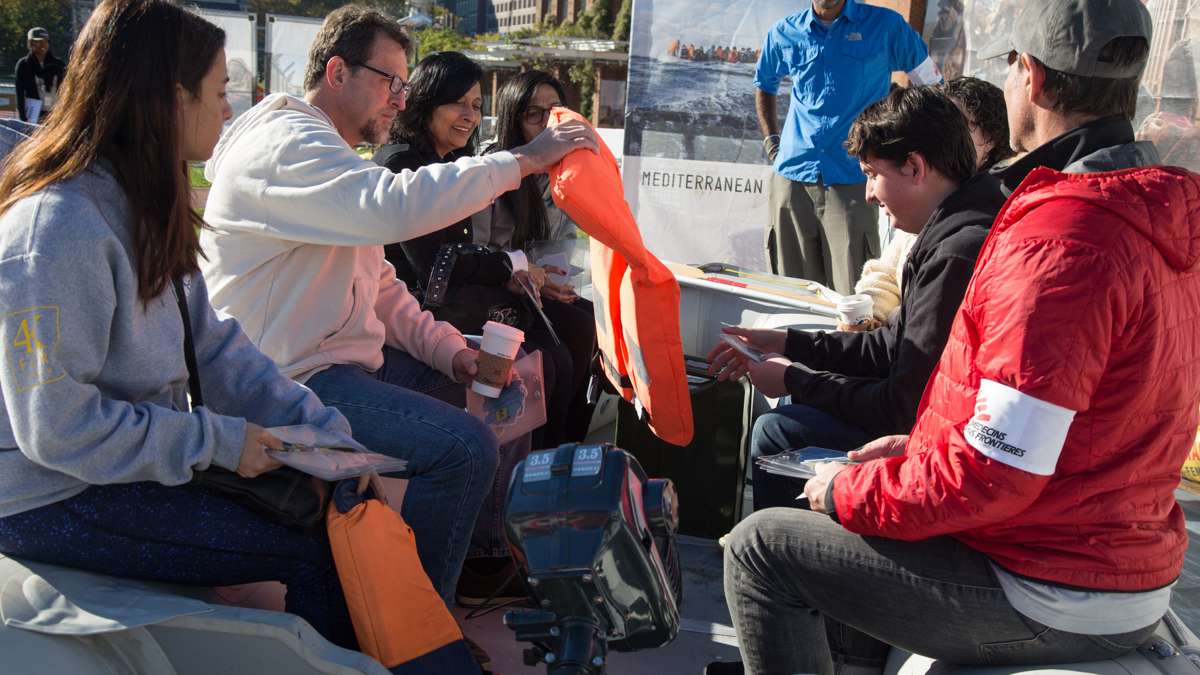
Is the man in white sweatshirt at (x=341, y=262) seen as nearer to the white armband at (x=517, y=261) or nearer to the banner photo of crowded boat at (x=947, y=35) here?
the white armband at (x=517, y=261)

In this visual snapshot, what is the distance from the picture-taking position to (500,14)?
127375 mm

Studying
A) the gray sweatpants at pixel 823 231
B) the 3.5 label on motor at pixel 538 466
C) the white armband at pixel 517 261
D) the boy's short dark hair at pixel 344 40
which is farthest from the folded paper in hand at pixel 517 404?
the gray sweatpants at pixel 823 231

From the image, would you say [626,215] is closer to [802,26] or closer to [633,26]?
[802,26]

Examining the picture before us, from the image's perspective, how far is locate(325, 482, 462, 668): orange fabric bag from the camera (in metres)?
2.00

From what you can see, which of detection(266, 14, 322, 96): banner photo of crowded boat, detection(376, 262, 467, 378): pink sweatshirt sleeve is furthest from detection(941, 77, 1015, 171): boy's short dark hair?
detection(266, 14, 322, 96): banner photo of crowded boat

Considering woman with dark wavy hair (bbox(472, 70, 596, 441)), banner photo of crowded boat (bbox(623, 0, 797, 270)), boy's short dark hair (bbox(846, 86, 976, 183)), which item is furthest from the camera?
banner photo of crowded boat (bbox(623, 0, 797, 270))

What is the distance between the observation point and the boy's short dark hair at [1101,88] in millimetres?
1960

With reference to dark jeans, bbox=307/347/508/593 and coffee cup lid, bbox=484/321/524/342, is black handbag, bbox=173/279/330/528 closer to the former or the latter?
dark jeans, bbox=307/347/508/593

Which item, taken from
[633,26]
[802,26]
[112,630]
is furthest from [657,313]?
[633,26]

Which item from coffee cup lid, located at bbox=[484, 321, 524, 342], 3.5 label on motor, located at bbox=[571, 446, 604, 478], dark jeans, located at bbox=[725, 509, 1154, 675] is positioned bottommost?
dark jeans, located at bbox=[725, 509, 1154, 675]

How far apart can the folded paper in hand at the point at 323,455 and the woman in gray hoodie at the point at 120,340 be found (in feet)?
0.16

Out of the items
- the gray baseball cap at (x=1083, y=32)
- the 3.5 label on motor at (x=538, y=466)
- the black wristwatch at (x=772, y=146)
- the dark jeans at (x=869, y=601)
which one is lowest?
the dark jeans at (x=869, y=601)

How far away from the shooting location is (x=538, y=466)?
5.95 feet

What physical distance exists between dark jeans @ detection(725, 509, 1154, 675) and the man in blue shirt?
3.75m
